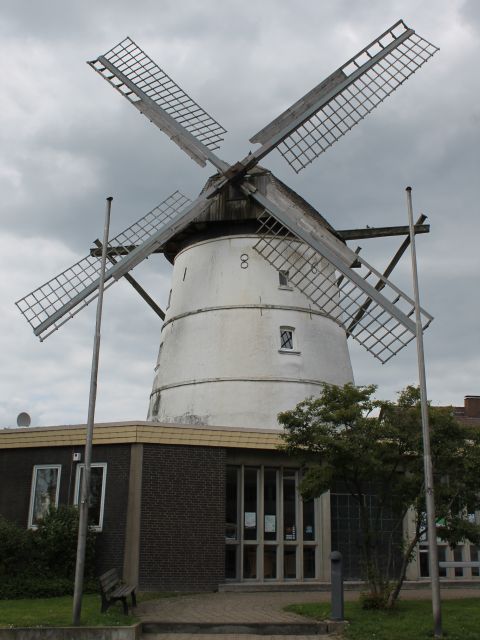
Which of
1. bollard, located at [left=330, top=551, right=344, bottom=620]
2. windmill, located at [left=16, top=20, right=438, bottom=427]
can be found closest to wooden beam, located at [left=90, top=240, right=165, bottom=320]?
windmill, located at [left=16, top=20, right=438, bottom=427]

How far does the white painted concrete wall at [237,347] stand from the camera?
67.1 ft

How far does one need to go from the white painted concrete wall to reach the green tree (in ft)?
19.1

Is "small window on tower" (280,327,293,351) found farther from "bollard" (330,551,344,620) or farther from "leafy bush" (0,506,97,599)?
"bollard" (330,551,344,620)

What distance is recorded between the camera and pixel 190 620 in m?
12.4

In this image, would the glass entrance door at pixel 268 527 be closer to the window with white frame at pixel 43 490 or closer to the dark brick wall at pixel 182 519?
the dark brick wall at pixel 182 519

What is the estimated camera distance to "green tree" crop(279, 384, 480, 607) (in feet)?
44.1

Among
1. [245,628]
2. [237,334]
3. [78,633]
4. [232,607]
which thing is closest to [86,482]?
[78,633]

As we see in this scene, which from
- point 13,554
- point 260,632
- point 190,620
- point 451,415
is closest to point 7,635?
point 190,620

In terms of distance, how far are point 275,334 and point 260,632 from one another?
10.2 metres

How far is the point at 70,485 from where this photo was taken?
17.9 metres

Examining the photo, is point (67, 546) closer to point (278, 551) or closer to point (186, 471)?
point (186, 471)

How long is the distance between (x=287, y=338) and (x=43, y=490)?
760cm

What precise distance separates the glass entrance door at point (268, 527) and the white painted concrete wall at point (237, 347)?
194 cm

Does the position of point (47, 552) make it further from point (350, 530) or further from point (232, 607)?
point (350, 530)
